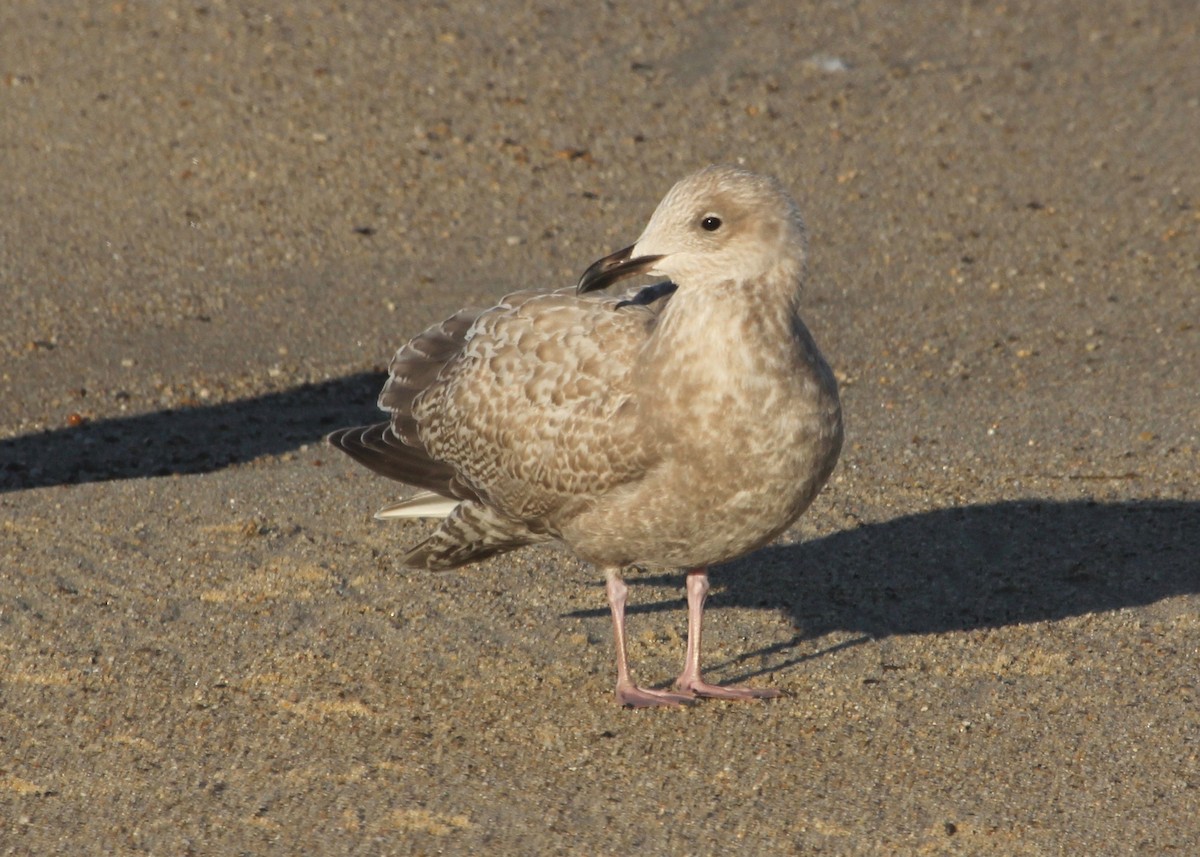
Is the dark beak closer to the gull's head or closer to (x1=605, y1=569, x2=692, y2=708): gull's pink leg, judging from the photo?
the gull's head

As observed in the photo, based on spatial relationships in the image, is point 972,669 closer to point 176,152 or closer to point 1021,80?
point 176,152

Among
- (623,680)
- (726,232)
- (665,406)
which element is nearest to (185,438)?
(623,680)

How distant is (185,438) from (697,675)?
416cm

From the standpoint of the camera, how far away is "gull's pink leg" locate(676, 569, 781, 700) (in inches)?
227

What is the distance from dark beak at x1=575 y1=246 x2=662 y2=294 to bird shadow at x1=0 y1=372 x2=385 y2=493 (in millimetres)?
3776

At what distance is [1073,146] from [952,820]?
913 cm

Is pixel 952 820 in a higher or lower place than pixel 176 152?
higher

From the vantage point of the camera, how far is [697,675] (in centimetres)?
584

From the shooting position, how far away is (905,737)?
546cm

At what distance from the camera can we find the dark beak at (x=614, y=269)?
5316 mm

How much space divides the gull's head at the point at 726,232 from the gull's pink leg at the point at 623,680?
1.15 m

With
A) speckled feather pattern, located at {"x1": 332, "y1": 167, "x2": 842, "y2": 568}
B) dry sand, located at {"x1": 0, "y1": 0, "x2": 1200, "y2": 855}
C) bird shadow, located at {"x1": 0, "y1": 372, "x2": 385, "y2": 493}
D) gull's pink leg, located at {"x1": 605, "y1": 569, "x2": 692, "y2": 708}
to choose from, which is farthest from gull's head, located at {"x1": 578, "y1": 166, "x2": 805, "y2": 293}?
bird shadow, located at {"x1": 0, "y1": 372, "x2": 385, "y2": 493}

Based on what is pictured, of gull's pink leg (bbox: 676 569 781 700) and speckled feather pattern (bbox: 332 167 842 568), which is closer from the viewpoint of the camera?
speckled feather pattern (bbox: 332 167 842 568)

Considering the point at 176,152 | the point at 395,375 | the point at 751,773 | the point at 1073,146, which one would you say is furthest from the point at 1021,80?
the point at 751,773
